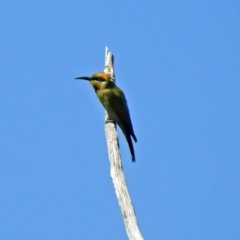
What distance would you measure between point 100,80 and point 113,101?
1.24ft

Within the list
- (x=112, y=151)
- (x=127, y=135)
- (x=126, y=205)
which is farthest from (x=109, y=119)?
(x=126, y=205)

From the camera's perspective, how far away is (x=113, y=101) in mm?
8211

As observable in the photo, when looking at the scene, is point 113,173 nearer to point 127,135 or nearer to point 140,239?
point 140,239

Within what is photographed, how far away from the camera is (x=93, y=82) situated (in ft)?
26.6

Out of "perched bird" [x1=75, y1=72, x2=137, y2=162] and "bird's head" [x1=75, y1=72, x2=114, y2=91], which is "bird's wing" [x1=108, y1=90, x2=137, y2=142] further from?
"bird's head" [x1=75, y1=72, x2=114, y2=91]

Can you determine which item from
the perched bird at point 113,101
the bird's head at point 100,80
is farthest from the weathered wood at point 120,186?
the bird's head at point 100,80

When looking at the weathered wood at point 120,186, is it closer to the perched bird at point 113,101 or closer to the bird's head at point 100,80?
the perched bird at point 113,101

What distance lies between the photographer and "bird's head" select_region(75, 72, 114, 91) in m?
7.86

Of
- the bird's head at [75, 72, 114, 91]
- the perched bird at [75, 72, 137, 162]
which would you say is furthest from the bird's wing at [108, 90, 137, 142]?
the bird's head at [75, 72, 114, 91]

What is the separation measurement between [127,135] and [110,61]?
779mm

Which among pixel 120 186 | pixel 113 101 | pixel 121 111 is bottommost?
pixel 120 186

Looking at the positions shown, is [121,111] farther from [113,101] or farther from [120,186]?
[120,186]

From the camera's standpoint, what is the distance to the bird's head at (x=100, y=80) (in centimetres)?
786

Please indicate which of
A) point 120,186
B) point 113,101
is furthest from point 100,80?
point 120,186
